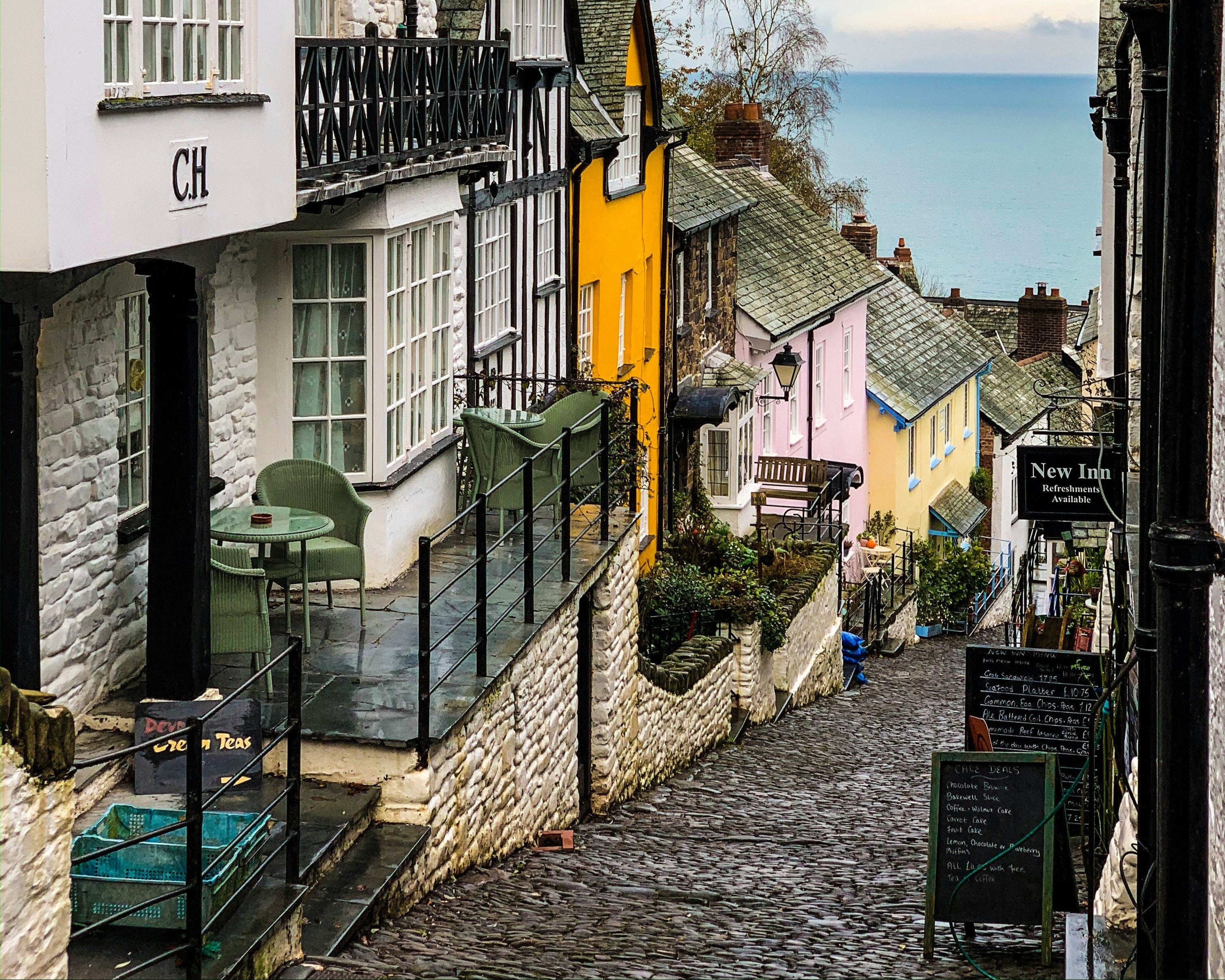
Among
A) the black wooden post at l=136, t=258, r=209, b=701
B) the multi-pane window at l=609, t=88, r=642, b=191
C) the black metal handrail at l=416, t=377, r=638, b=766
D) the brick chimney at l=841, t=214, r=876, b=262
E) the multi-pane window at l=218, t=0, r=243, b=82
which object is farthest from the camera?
the brick chimney at l=841, t=214, r=876, b=262

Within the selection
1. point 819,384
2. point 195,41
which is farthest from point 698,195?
point 195,41

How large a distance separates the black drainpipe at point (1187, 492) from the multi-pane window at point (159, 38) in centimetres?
459

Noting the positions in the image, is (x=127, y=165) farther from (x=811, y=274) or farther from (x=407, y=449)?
(x=811, y=274)

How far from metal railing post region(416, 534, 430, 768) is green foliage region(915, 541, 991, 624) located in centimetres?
2566

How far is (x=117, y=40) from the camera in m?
7.17

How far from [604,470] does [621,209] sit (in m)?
8.55

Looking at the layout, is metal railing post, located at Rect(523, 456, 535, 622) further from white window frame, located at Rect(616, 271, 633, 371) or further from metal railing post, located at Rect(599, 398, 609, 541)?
white window frame, located at Rect(616, 271, 633, 371)

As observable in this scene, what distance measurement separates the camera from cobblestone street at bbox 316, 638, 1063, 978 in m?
7.85

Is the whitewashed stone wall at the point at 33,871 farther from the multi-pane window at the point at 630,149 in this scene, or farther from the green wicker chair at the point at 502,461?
the multi-pane window at the point at 630,149

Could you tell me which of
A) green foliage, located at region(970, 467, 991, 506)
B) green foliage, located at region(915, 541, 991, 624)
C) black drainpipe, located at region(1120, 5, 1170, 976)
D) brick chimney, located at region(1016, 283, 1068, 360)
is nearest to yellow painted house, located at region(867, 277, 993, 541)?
green foliage, located at region(970, 467, 991, 506)

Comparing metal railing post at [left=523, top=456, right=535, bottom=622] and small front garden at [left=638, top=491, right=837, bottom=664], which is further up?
metal railing post at [left=523, top=456, right=535, bottom=622]

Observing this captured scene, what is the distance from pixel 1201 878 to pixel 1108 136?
27.1 ft

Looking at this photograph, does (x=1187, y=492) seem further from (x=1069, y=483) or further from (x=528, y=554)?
(x=1069, y=483)

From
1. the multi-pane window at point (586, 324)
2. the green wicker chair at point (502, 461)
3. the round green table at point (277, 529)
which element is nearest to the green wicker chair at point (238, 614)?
the round green table at point (277, 529)
